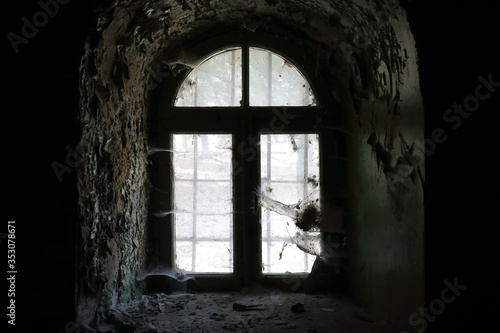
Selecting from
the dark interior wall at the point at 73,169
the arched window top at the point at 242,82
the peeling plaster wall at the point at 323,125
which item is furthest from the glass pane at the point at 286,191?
the dark interior wall at the point at 73,169

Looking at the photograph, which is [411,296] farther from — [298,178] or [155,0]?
[155,0]

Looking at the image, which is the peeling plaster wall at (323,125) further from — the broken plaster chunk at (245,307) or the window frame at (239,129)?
the broken plaster chunk at (245,307)

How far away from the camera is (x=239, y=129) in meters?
2.17

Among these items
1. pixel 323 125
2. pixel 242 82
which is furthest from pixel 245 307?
pixel 242 82

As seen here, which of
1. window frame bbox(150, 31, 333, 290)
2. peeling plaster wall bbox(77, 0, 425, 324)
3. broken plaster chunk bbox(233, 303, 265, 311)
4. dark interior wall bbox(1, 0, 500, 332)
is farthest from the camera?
window frame bbox(150, 31, 333, 290)

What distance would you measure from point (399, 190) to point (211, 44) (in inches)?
52.3

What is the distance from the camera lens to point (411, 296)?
1.36 m

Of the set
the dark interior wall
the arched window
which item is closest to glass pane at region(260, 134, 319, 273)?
the arched window

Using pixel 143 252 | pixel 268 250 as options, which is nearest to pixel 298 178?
pixel 268 250

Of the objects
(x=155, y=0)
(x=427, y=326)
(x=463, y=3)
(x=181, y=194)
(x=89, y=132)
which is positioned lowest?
(x=427, y=326)

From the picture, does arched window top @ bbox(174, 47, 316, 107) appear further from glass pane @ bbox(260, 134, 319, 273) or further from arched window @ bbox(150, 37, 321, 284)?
glass pane @ bbox(260, 134, 319, 273)

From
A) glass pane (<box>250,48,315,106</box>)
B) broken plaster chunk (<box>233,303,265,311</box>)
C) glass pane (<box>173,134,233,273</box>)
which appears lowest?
broken plaster chunk (<box>233,303,265,311</box>)

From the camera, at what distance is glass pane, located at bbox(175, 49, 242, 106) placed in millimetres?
2207

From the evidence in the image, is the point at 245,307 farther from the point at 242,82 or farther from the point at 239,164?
the point at 242,82
